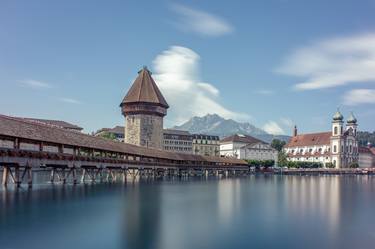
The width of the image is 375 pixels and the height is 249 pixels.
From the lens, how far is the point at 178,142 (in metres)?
142

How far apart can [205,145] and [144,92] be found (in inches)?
2770

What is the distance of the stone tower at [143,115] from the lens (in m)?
79.4

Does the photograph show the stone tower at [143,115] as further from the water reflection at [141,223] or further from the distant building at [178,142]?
the distant building at [178,142]

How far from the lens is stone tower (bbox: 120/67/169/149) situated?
79.4 metres

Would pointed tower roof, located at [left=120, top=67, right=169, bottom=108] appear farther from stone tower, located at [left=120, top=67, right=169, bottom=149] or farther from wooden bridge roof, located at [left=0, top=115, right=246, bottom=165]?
wooden bridge roof, located at [left=0, top=115, right=246, bottom=165]

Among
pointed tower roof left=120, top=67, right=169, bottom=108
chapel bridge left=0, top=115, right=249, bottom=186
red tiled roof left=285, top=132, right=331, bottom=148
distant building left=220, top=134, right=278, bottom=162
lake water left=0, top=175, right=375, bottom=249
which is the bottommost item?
lake water left=0, top=175, right=375, bottom=249

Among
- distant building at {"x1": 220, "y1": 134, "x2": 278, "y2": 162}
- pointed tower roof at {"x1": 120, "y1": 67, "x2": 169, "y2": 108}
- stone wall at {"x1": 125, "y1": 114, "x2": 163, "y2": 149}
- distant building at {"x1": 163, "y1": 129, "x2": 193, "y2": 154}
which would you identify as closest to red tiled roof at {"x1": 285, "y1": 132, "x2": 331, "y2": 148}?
distant building at {"x1": 220, "y1": 134, "x2": 278, "y2": 162}

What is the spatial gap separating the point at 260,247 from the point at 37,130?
23575 mm

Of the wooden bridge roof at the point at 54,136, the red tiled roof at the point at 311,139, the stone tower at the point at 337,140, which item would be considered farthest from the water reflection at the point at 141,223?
the red tiled roof at the point at 311,139

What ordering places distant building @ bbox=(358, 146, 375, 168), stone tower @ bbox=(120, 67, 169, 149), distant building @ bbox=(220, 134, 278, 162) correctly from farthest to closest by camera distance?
1. distant building @ bbox=(358, 146, 375, 168)
2. distant building @ bbox=(220, 134, 278, 162)
3. stone tower @ bbox=(120, 67, 169, 149)

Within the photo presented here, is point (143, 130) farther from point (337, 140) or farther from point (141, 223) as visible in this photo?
point (337, 140)

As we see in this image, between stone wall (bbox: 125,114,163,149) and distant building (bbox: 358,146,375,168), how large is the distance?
88796 millimetres

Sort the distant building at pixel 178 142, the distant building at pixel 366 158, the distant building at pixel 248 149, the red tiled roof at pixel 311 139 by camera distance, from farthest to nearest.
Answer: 1. the distant building at pixel 366 158
2. the distant building at pixel 178 142
3. the red tiled roof at pixel 311 139
4. the distant building at pixel 248 149

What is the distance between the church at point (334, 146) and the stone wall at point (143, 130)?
67.7m
